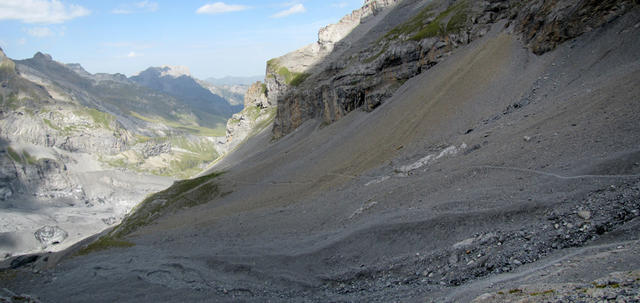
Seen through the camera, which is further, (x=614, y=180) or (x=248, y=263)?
(x=248, y=263)

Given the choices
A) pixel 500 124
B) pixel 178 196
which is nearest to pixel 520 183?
pixel 500 124

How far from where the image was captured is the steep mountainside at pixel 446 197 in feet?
55.7

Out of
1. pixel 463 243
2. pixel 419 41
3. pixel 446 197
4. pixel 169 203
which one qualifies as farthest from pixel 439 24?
pixel 169 203

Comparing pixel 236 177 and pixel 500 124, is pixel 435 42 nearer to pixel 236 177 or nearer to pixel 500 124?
pixel 500 124

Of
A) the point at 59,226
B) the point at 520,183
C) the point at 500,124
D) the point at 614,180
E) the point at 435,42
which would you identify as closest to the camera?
the point at 614,180

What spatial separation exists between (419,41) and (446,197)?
185ft

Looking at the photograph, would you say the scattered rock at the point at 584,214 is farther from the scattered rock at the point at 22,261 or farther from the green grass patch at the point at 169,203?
the scattered rock at the point at 22,261

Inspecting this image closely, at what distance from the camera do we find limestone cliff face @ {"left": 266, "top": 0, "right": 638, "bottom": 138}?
45531 mm

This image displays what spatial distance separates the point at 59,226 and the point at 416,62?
175 m

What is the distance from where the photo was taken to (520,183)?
78.1ft

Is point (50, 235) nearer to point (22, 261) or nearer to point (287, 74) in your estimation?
point (22, 261)

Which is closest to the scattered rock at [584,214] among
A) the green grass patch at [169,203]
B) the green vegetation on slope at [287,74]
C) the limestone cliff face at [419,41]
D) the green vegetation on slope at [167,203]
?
the limestone cliff face at [419,41]

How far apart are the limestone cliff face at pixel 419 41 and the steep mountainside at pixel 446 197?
361 mm

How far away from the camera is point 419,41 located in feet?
248
